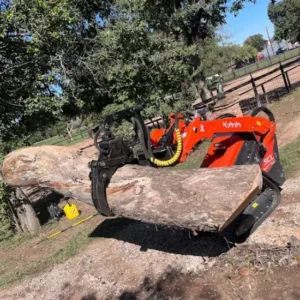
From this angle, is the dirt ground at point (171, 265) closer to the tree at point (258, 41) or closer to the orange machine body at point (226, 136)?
Answer: the orange machine body at point (226, 136)

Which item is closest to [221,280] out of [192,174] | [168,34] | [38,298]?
[192,174]

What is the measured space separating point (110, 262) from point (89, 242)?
114cm

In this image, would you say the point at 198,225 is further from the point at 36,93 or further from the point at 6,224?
the point at 36,93

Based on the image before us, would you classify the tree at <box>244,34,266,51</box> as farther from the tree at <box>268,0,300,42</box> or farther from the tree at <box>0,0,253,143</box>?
the tree at <box>0,0,253,143</box>

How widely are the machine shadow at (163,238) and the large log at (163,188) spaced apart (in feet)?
3.36

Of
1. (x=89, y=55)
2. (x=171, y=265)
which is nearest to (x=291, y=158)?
(x=171, y=265)

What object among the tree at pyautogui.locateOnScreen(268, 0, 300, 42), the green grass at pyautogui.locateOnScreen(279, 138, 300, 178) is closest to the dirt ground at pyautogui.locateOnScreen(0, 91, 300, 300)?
the green grass at pyautogui.locateOnScreen(279, 138, 300, 178)

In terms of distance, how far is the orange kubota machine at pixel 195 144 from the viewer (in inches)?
153

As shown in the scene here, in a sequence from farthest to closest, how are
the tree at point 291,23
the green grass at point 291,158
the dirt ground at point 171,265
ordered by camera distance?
the tree at point 291,23 → the green grass at point 291,158 → the dirt ground at point 171,265

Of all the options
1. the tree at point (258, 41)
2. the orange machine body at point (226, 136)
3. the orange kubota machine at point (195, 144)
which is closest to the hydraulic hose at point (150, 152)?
the orange kubota machine at point (195, 144)

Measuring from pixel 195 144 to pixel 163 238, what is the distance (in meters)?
Answer: 1.59

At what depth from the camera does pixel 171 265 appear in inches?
176

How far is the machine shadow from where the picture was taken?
15.0ft

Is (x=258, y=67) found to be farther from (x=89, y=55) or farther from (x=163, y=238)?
(x=163, y=238)
